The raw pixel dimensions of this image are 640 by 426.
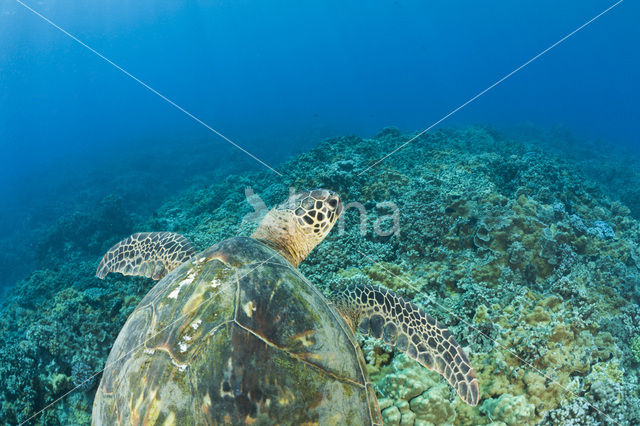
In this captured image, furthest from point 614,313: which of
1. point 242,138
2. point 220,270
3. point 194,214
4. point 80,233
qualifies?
point 242,138

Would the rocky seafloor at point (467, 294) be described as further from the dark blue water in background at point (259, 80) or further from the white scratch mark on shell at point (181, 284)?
the dark blue water in background at point (259, 80)

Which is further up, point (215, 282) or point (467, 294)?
point (215, 282)

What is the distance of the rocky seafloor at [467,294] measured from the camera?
7.29 ft

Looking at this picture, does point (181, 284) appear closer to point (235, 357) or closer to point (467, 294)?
point (235, 357)

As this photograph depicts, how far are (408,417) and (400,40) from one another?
4812 inches

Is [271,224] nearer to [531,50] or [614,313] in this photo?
[614,313]

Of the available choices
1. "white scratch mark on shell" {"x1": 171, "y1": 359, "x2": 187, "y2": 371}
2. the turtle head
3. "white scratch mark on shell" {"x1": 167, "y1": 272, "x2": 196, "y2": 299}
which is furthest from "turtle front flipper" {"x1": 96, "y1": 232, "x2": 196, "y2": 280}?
"white scratch mark on shell" {"x1": 171, "y1": 359, "x2": 187, "y2": 371}

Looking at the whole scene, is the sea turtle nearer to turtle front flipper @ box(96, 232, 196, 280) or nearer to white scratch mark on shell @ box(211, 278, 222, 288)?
white scratch mark on shell @ box(211, 278, 222, 288)

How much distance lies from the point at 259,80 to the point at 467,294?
79.7 m

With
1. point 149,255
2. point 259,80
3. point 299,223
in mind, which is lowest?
point 259,80

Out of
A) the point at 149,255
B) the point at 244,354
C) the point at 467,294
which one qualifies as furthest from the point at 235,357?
the point at 467,294

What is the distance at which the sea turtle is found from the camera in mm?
1354

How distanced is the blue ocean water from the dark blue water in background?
354 millimetres

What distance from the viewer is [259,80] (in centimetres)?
7300
